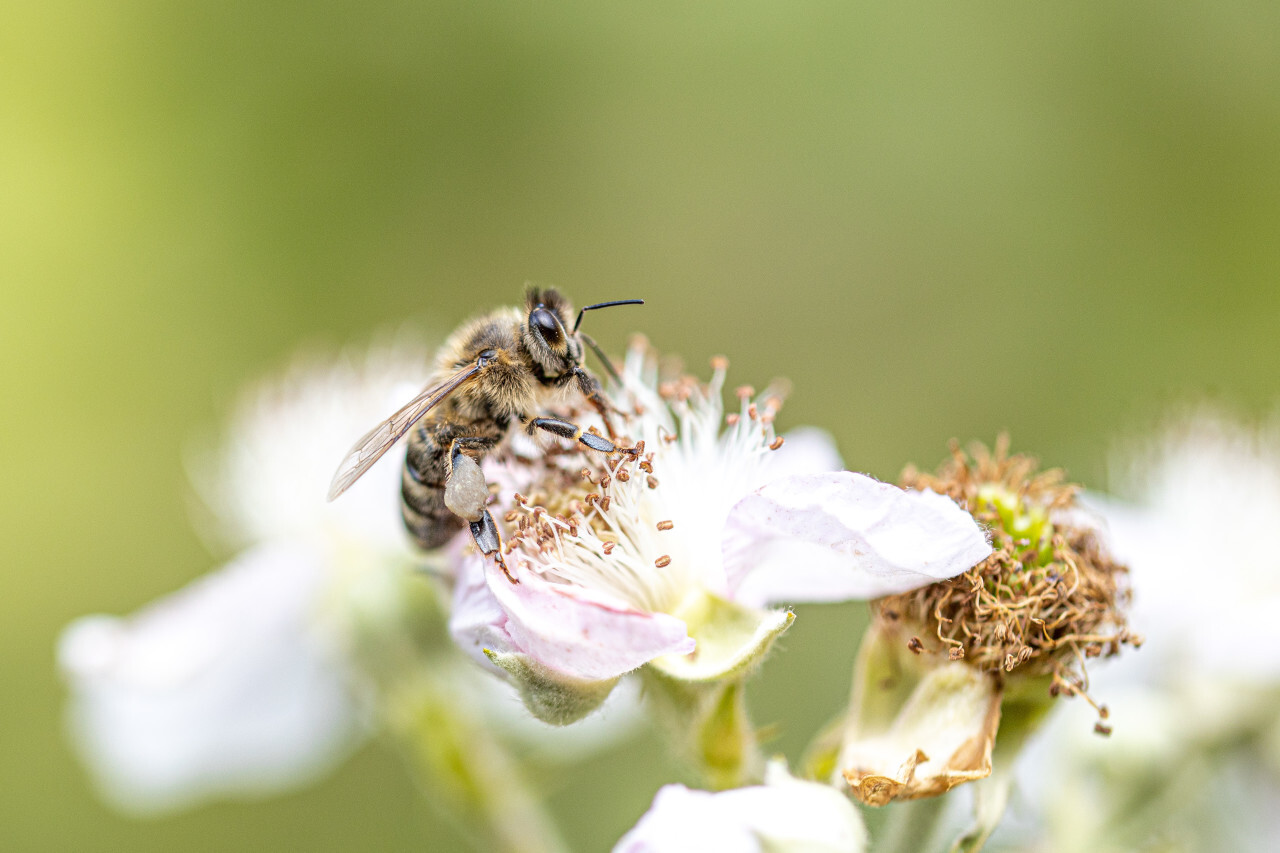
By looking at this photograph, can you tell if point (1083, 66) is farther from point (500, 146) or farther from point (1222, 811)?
point (1222, 811)

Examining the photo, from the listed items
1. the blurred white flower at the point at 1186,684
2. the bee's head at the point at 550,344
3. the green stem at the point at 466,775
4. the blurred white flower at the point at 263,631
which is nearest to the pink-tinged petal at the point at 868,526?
the bee's head at the point at 550,344

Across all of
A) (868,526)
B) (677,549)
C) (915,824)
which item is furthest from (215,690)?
(868,526)

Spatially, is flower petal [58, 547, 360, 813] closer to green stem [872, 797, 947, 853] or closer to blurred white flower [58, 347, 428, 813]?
blurred white flower [58, 347, 428, 813]

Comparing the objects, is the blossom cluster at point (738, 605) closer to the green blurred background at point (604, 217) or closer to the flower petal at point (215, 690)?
the flower petal at point (215, 690)

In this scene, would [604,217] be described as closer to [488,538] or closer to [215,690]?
[215,690]

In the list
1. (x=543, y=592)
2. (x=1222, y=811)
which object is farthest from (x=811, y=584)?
(x=1222, y=811)

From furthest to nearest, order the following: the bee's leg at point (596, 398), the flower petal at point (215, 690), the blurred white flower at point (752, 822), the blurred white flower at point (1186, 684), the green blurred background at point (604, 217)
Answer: the green blurred background at point (604, 217), the flower petal at point (215, 690), the blurred white flower at point (1186, 684), the bee's leg at point (596, 398), the blurred white flower at point (752, 822)

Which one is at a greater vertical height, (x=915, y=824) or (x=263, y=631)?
(x=915, y=824)
